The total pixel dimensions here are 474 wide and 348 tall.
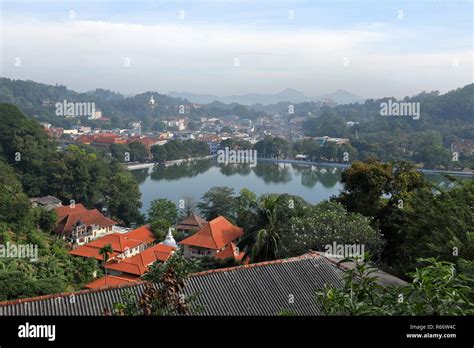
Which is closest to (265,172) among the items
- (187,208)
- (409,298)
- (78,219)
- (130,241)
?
(187,208)

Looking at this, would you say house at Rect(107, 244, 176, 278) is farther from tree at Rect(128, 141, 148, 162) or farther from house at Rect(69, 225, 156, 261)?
tree at Rect(128, 141, 148, 162)

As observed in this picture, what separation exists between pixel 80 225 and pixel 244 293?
9045 mm

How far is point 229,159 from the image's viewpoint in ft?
94.1

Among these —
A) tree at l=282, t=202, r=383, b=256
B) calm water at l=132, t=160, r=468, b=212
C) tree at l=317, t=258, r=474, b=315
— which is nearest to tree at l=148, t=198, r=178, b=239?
calm water at l=132, t=160, r=468, b=212

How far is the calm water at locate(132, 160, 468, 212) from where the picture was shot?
19156 mm

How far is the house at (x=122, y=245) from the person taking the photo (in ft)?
29.8

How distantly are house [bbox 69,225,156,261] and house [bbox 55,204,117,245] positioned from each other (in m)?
1.77

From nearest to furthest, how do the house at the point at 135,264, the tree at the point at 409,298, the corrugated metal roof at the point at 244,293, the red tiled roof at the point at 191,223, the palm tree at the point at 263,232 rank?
1. the tree at the point at 409,298
2. the corrugated metal roof at the point at 244,293
3. the palm tree at the point at 263,232
4. the house at the point at 135,264
5. the red tiled roof at the point at 191,223

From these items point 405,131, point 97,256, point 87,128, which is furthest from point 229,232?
point 87,128

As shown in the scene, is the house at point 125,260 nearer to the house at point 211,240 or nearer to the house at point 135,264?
the house at point 135,264

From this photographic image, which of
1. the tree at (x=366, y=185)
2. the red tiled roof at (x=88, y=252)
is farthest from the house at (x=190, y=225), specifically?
the tree at (x=366, y=185)

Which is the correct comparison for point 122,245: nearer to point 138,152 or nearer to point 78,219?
point 78,219

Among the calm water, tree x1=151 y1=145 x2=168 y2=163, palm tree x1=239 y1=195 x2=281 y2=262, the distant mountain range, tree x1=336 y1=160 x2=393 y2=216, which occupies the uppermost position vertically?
the distant mountain range

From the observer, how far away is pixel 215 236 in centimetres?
924
